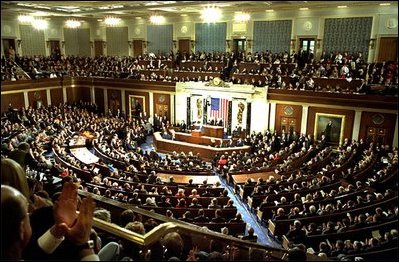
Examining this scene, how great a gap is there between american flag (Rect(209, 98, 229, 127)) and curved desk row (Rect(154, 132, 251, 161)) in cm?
385

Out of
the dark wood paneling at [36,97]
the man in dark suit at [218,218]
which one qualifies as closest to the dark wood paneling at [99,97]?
the dark wood paneling at [36,97]

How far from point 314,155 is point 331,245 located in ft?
32.2

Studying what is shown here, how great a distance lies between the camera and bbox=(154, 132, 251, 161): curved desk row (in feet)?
63.7

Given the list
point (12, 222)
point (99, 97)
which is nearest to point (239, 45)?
point (99, 97)

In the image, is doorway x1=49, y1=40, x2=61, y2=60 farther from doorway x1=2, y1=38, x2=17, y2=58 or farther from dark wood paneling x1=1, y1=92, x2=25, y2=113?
dark wood paneling x1=1, y1=92, x2=25, y2=113

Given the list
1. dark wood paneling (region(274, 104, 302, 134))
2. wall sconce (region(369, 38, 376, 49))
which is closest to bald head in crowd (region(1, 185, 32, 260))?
dark wood paneling (region(274, 104, 302, 134))

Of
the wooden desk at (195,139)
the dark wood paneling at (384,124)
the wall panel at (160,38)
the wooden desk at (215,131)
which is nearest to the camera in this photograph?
the dark wood paneling at (384,124)

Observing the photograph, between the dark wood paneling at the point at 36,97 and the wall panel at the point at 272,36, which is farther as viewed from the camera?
the dark wood paneling at the point at 36,97

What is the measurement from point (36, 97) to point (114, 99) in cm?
575

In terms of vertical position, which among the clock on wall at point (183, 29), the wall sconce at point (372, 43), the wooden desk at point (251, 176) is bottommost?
the wooden desk at point (251, 176)

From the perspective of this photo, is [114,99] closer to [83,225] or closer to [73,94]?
[73,94]

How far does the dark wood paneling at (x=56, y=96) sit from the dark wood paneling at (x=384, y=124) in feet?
72.7

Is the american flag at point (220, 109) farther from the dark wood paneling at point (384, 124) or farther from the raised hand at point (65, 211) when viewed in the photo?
the raised hand at point (65, 211)

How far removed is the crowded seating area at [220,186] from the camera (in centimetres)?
465
